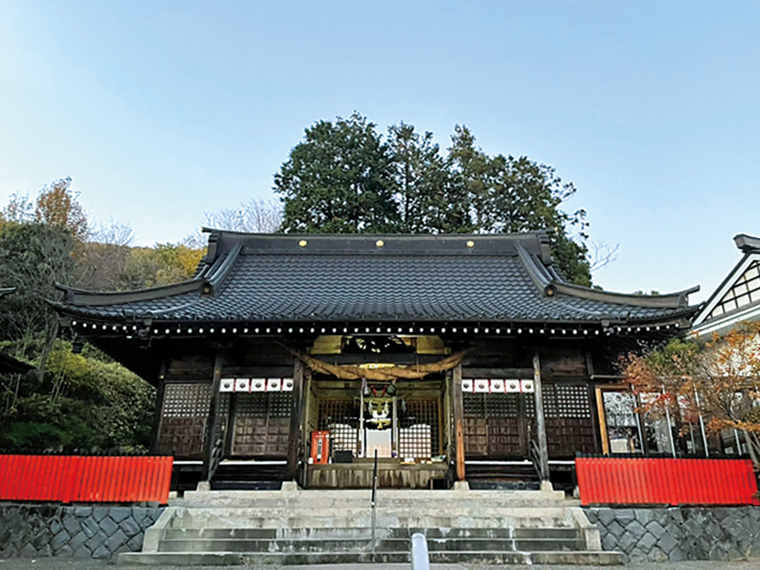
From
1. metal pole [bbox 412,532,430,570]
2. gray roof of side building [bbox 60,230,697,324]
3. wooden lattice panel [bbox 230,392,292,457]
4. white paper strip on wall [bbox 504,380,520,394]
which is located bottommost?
metal pole [bbox 412,532,430,570]

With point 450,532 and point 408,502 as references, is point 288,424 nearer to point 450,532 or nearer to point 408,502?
point 408,502

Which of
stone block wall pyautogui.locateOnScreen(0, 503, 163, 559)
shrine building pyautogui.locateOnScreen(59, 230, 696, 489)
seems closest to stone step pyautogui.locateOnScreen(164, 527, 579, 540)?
stone block wall pyautogui.locateOnScreen(0, 503, 163, 559)

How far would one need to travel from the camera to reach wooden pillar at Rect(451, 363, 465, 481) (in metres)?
10.8

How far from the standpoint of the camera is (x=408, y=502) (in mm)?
9477

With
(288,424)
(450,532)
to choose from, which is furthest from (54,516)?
(450,532)

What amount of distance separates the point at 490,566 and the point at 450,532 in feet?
3.35

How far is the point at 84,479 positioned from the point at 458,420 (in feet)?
22.2

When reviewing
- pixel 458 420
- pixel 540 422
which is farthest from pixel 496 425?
pixel 458 420

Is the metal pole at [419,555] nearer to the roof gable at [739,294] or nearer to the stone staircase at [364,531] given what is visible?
the stone staircase at [364,531]

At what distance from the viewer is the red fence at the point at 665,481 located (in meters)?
9.00

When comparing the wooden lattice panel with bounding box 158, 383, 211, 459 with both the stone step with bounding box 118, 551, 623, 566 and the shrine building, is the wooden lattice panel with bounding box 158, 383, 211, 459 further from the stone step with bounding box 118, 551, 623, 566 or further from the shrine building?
the stone step with bounding box 118, 551, 623, 566

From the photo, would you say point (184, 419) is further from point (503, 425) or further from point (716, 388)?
point (716, 388)

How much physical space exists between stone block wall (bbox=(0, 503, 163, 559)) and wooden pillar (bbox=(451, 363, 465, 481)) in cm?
546

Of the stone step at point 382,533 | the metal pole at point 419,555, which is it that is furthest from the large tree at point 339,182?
the metal pole at point 419,555
